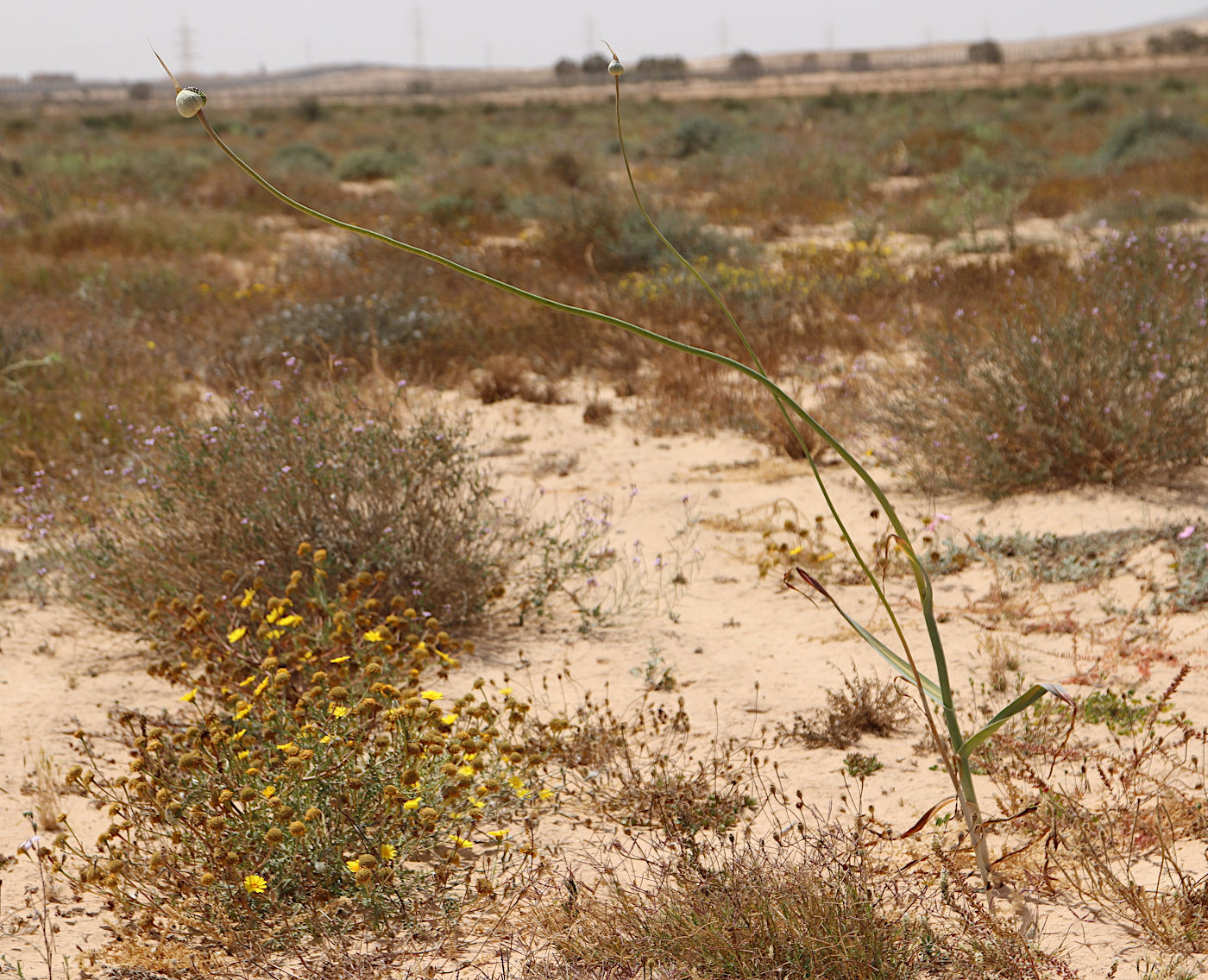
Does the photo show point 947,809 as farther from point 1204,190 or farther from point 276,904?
point 1204,190

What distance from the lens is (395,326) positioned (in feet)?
25.9

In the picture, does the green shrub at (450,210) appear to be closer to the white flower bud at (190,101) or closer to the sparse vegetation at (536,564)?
the sparse vegetation at (536,564)

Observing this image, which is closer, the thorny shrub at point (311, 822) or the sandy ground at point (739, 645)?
the thorny shrub at point (311, 822)

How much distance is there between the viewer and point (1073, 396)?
487 centimetres

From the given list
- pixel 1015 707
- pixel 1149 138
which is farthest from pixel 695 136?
pixel 1015 707

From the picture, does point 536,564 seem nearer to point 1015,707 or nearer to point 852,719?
point 852,719

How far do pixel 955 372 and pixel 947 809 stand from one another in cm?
310

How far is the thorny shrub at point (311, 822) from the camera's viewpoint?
2412 mm

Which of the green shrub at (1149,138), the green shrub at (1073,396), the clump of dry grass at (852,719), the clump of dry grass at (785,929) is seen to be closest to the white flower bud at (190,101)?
the clump of dry grass at (785,929)

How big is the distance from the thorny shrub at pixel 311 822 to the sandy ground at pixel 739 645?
0.21 m

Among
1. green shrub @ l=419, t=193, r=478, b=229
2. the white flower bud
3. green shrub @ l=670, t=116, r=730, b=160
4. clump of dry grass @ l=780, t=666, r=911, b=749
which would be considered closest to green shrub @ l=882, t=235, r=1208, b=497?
clump of dry grass @ l=780, t=666, r=911, b=749

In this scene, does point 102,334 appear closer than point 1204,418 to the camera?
No

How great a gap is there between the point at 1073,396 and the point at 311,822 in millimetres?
4020

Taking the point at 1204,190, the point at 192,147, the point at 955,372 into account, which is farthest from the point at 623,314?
the point at 192,147
